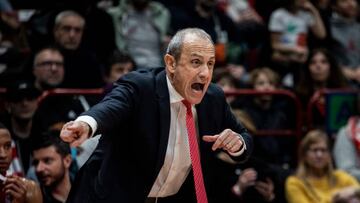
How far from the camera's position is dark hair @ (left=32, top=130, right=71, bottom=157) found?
566 cm

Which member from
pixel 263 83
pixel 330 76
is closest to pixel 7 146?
pixel 263 83

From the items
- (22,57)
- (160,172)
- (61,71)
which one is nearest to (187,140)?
(160,172)

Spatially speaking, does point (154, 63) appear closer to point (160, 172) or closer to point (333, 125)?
point (333, 125)

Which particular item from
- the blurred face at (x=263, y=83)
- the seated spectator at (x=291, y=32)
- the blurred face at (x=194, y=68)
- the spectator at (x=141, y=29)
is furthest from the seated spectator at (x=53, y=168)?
the seated spectator at (x=291, y=32)

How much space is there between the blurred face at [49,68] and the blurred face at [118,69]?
44 cm

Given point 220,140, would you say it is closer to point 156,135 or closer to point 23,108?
point 156,135

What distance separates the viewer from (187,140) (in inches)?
166

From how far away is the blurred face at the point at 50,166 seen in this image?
5.59 metres

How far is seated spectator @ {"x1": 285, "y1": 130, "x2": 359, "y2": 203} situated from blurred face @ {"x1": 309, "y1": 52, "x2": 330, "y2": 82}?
4.05ft

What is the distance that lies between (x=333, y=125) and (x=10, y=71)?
2830mm

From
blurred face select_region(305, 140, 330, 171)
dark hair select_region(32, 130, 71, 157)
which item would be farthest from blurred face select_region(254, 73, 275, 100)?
dark hair select_region(32, 130, 71, 157)

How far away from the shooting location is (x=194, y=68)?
13.5 feet

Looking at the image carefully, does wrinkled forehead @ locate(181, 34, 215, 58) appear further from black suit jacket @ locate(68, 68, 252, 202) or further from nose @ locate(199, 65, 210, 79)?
black suit jacket @ locate(68, 68, 252, 202)

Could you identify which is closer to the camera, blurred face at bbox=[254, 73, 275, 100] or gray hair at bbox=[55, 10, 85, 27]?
gray hair at bbox=[55, 10, 85, 27]
